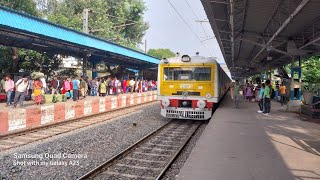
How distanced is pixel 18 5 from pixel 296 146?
102 feet

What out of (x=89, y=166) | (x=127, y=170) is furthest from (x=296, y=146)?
(x=89, y=166)

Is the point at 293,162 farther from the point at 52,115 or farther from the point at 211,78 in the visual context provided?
the point at 52,115

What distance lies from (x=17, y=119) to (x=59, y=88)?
1578cm

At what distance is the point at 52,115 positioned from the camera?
42.4 feet

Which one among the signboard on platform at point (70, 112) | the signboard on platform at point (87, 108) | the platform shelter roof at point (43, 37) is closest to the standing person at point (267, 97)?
the signboard on platform at point (87, 108)

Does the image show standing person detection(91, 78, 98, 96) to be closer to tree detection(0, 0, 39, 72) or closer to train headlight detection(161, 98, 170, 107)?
tree detection(0, 0, 39, 72)

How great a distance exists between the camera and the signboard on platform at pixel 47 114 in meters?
12.3

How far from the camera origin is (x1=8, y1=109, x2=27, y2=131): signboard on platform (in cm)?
1056

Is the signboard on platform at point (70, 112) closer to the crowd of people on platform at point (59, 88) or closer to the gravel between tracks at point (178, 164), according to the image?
the crowd of people on platform at point (59, 88)

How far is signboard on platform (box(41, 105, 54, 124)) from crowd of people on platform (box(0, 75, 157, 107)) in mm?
3359

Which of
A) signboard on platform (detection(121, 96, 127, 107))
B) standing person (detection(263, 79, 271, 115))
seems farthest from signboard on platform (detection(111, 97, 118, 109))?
standing person (detection(263, 79, 271, 115))

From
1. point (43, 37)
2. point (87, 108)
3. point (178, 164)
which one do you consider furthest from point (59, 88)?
point (178, 164)

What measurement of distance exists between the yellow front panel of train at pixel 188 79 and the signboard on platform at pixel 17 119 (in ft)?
18.0

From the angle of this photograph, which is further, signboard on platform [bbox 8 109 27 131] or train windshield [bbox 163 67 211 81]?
train windshield [bbox 163 67 211 81]
